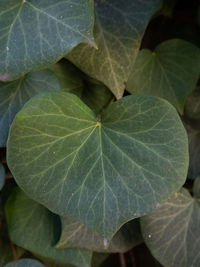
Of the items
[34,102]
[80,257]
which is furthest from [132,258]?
[34,102]

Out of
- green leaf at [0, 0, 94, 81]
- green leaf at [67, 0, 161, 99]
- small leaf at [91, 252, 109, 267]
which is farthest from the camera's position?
small leaf at [91, 252, 109, 267]

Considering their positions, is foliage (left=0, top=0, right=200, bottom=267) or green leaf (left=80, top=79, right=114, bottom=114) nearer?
foliage (left=0, top=0, right=200, bottom=267)

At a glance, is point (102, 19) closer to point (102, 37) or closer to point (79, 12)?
point (102, 37)

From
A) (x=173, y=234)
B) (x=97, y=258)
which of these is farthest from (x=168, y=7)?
(x=97, y=258)

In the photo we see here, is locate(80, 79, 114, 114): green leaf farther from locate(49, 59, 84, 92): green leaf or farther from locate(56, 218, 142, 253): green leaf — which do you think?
locate(56, 218, 142, 253): green leaf

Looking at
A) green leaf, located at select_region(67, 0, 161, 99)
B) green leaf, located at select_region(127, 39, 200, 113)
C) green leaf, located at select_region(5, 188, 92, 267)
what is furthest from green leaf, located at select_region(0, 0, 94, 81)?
green leaf, located at select_region(5, 188, 92, 267)

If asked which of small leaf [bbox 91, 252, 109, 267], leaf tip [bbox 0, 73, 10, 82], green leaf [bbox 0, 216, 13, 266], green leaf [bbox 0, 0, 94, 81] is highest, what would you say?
green leaf [bbox 0, 0, 94, 81]

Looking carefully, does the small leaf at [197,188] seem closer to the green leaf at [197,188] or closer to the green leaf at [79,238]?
the green leaf at [197,188]
